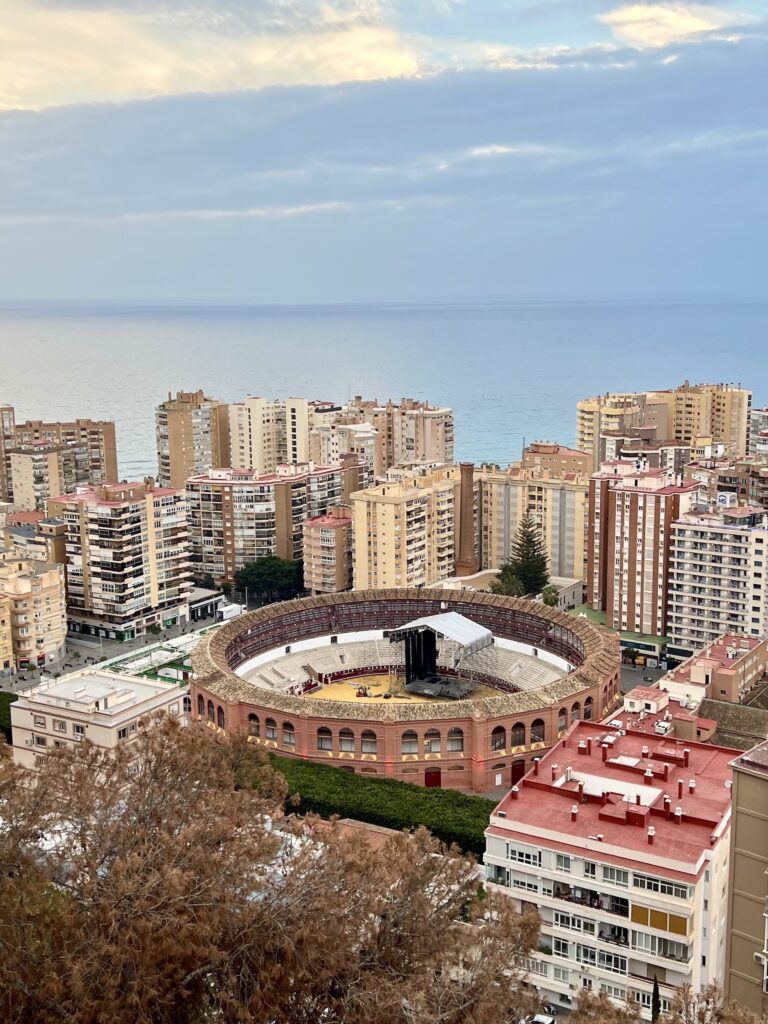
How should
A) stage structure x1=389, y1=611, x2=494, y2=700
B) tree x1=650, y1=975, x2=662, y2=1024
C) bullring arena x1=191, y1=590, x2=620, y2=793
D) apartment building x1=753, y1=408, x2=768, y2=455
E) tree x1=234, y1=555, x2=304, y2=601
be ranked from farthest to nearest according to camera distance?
1. apartment building x1=753, y1=408, x2=768, y2=455
2. tree x1=234, y1=555, x2=304, y2=601
3. stage structure x1=389, y1=611, x2=494, y2=700
4. bullring arena x1=191, y1=590, x2=620, y2=793
5. tree x1=650, y1=975, x2=662, y2=1024

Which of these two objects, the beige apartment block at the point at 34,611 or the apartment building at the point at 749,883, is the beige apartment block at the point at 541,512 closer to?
the beige apartment block at the point at 34,611

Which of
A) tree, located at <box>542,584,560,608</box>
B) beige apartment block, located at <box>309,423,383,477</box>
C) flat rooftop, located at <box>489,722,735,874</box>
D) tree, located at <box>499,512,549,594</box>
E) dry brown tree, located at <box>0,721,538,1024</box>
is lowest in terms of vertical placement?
tree, located at <box>542,584,560,608</box>

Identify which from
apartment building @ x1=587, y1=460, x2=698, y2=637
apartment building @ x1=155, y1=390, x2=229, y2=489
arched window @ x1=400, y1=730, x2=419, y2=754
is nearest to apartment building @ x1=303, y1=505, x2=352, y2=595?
apartment building @ x1=587, y1=460, x2=698, y2=637

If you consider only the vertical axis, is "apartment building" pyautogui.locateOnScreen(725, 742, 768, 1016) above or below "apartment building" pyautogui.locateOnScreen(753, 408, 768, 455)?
below

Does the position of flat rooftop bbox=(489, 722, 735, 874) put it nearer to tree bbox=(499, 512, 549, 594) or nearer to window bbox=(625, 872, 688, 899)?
window bbox=(625, 872, 688, 899)

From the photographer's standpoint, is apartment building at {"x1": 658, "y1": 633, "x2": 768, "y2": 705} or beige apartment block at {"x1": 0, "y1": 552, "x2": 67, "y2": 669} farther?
beige apartment block at {"x1": 0, "y1": 552, "x2": 67, "y2": 669}

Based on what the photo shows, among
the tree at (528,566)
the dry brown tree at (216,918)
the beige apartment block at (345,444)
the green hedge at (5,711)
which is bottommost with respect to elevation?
the green hedge at (5,711)

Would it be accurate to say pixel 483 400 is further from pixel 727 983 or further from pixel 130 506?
pixel 727 983

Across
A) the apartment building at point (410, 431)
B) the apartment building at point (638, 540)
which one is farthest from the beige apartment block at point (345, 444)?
the apartment building at point (638, 540)
